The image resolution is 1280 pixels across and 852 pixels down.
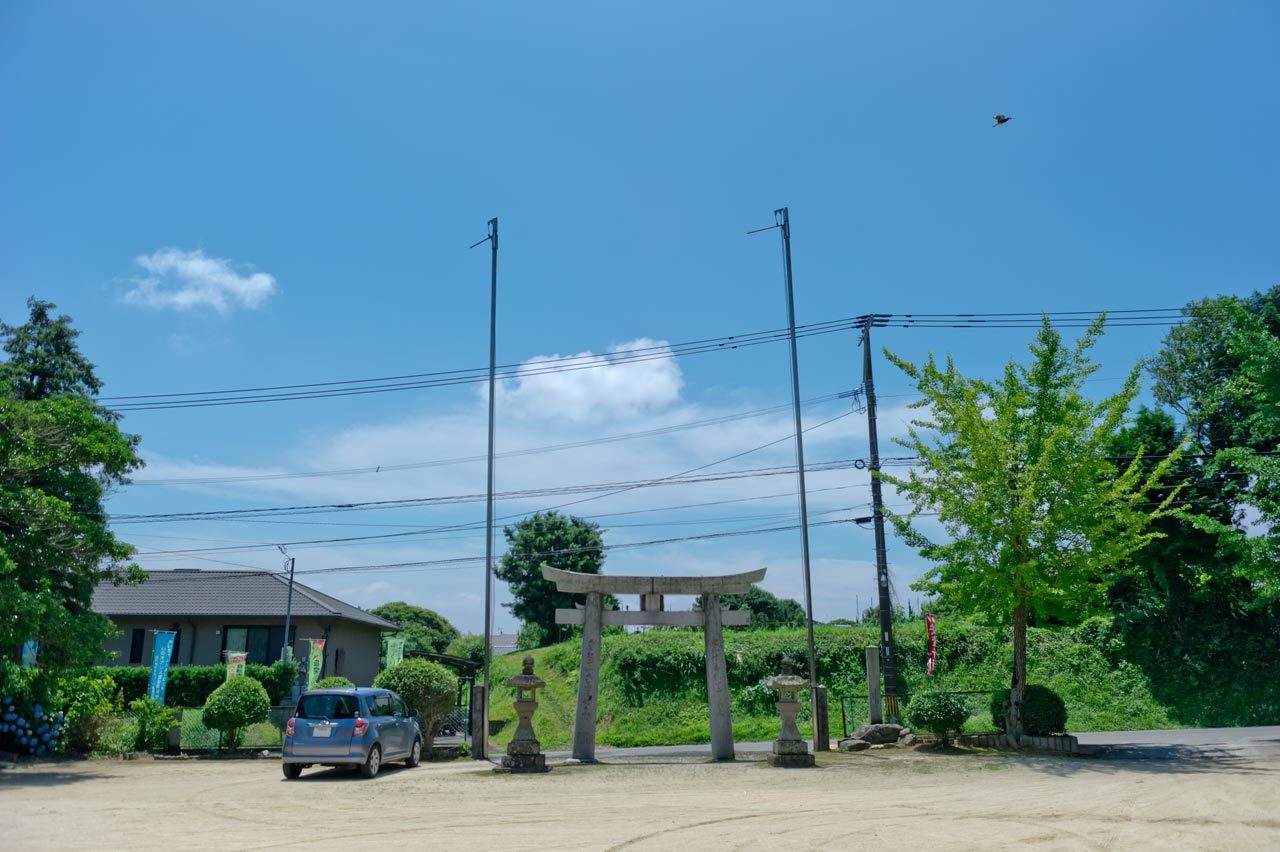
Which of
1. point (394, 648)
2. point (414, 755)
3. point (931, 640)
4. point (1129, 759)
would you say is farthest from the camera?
point (394, 648)

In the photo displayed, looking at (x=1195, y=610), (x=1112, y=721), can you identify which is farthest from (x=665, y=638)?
(x=1195, y=610)

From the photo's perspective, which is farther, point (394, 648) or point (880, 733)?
point (394, 648)

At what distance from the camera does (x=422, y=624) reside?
223 ft

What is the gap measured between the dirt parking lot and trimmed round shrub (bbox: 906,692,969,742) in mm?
1450

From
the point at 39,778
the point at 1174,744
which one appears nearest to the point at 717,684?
the point at 1174,744

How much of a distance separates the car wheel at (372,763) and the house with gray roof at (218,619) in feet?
68.1

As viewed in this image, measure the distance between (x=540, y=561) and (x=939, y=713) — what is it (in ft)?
114

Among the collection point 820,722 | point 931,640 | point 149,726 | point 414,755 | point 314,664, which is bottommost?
point 414,755

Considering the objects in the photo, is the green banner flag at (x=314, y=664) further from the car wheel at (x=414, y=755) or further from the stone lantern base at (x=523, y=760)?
the stone lantern base at (x=523, y=760)

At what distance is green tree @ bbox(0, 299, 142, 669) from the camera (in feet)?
55.7

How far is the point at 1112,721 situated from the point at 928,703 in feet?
39.2

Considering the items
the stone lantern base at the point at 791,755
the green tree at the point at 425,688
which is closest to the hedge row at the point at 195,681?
the green tree at the point at 425,688

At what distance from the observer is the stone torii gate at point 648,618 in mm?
18859

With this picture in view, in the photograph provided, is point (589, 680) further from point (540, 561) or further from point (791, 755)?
point (540, 561)
